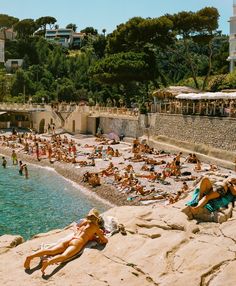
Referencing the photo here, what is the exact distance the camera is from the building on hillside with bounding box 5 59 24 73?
310ft

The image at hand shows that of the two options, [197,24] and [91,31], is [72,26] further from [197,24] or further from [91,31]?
[197,24]

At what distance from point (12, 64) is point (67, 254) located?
91.2 metres

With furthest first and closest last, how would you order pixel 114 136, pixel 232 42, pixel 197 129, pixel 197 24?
pixel 232 42, pixel 197 24, pixel 114 136, pixel 197 129

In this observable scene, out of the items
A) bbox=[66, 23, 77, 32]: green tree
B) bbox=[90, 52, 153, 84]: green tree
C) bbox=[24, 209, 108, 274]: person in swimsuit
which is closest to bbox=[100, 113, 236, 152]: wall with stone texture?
bbox=[90, 52, 153, 84]: green tree

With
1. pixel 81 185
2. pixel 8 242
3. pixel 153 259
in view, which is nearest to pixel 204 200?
pixel 153 259

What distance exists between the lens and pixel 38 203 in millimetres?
22422

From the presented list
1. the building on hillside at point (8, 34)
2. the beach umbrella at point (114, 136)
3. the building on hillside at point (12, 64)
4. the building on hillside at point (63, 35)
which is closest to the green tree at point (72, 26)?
the building on hillside at point (63, 35)

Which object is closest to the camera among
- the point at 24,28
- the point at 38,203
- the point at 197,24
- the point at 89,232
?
the point at 89,232

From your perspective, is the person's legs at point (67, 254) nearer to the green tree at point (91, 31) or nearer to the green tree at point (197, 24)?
the green tree at point (197, 24)

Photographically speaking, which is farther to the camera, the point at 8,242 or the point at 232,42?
the point at 232,42

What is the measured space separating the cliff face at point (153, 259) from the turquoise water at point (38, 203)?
864cm

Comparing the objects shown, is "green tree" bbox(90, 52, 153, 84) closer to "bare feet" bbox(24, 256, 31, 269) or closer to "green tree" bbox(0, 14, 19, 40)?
"bare feet" bbox(24, 256, 31, 269)

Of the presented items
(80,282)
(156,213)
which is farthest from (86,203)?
(80,282)

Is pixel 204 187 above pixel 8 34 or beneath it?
beneath
